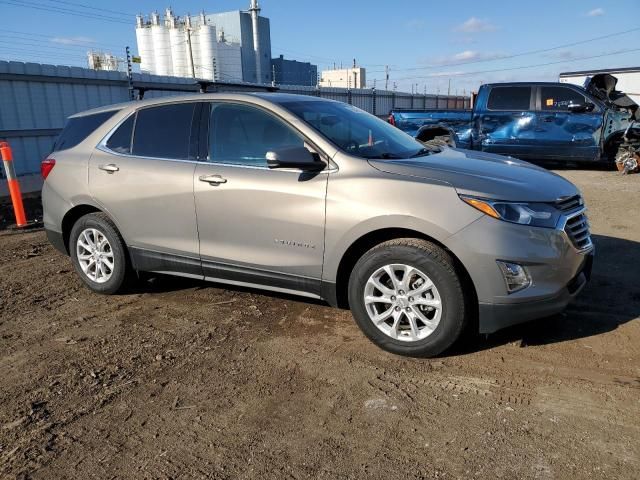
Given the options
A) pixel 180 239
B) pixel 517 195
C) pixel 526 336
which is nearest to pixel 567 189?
pixel 517 195

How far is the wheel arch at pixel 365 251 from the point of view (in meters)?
3.37

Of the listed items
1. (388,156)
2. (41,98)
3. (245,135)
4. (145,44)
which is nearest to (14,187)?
(41,98)

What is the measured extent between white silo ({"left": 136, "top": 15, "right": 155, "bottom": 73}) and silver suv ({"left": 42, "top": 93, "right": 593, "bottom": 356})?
5101 cm

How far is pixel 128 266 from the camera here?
4.76 m

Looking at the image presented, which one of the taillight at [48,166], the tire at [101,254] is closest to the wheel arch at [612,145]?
the tire at [101,254]

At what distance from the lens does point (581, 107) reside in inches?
445

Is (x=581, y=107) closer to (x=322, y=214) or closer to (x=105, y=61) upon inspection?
(x=322, y=214)

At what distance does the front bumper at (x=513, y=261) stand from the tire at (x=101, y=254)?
2988 mm

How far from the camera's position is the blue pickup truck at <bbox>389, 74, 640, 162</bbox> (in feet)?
37.4

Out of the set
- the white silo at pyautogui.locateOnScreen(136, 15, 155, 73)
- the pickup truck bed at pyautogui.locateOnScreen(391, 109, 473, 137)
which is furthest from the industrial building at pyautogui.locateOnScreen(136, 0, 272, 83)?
the pickup truck bed at pyautogui.locateOnScreen(391, 109, 473, 137)

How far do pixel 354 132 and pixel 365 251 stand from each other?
41.2 inches

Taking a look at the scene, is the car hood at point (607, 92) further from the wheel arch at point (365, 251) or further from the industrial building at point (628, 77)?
the wheel arch at point (365, 251)

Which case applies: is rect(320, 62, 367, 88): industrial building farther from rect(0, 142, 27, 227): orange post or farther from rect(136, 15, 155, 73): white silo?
rect(0, 142, 27, 227): orange post

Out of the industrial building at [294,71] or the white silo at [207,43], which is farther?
the industrial building at [294,71]
